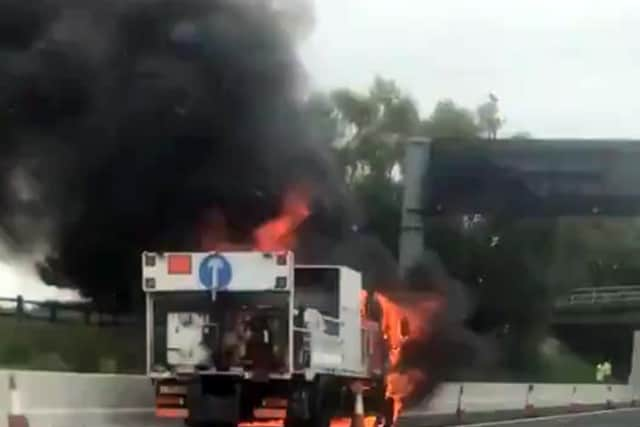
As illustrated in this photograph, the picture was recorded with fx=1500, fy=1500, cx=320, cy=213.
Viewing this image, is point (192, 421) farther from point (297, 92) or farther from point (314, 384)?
point (297, 92)

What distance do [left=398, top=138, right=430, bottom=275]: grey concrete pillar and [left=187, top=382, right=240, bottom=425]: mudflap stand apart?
66.0ft

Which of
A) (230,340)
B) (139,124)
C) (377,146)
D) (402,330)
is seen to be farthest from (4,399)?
(377,146)

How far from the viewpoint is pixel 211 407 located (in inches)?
866

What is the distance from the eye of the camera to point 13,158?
3025 centimetres

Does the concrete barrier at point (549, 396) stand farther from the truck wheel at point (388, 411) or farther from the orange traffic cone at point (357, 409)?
the orange traffic cone at point (357, 409)

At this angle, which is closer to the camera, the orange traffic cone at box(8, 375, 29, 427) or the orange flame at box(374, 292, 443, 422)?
the orange traffic cone at box(8, 375, 29, 427)

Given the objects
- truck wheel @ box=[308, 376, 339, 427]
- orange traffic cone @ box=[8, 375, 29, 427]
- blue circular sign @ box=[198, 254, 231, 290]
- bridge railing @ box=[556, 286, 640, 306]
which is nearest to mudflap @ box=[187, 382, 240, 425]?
truck wheel @ box=[308, 376, 339, 427]

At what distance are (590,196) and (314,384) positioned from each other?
21573 millimetres

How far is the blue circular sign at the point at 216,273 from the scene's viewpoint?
22047 millimetres

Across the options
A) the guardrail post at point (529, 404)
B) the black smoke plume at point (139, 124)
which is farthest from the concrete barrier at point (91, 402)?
the black smoke plume at point (139, 124)

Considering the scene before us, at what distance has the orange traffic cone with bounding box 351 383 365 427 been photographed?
79.5ft

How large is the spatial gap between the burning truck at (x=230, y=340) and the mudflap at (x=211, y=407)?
1 cm

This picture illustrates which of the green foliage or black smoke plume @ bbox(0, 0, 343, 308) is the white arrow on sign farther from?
the green foliage

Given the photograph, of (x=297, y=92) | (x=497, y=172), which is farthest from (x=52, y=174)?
(x=497, y=172)
